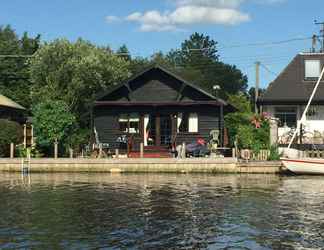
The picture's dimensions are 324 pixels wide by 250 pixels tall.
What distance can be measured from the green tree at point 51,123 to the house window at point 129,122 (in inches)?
154

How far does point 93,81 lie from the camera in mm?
54438

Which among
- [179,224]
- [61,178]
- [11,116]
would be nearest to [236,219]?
[179,224]

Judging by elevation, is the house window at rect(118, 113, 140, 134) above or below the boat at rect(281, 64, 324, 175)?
above

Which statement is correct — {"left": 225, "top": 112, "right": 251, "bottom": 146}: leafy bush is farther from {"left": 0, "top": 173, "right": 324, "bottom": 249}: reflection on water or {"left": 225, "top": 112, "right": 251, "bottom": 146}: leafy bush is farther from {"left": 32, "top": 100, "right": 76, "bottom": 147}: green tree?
{"left": 0, "top": 173, "right": 324, "bottom": 249}: reflection on water

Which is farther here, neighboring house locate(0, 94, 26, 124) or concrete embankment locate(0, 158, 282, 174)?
neighboring house locate(0, 94, 26, 124)

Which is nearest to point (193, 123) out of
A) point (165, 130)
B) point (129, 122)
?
point (165, 130)

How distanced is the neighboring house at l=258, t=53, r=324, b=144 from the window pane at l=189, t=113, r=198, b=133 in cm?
476

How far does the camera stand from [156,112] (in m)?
44.9

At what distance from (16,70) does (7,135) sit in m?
29.4

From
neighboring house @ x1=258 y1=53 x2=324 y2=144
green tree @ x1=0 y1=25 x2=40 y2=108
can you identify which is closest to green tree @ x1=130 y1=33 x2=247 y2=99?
green tree @ x1=0 y1=25 x2=40 y2=108

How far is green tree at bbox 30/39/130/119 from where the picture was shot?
53656 millimetres

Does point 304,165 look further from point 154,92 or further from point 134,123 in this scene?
point 134,123

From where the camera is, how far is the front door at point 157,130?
44.5 meters

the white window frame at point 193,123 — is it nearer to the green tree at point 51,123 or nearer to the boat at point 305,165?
the green tree at point 51,123
